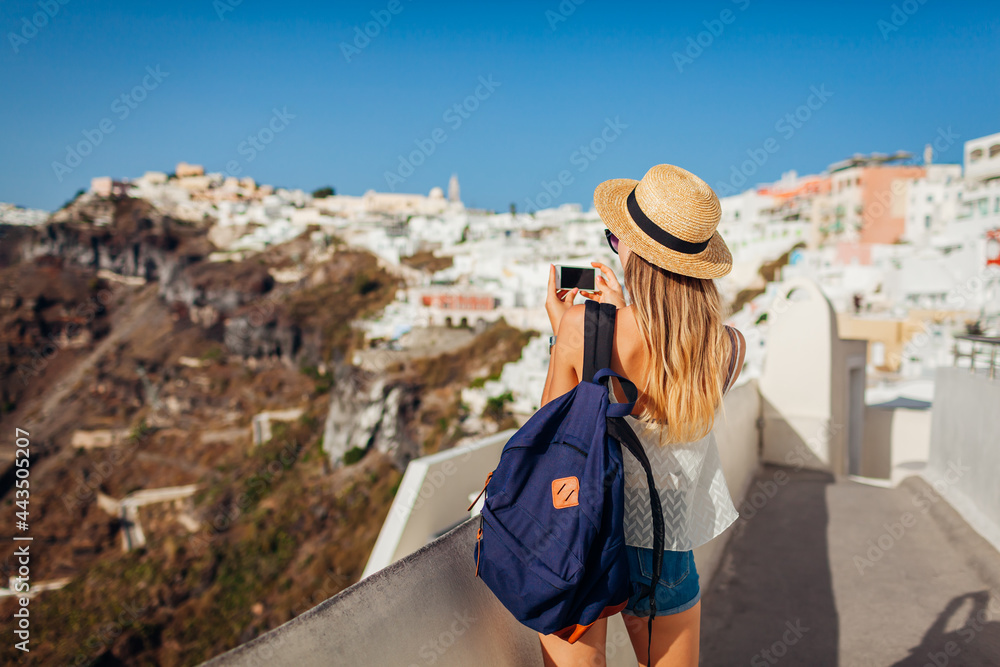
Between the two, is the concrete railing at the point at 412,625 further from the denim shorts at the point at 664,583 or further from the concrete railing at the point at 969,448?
the concrete railing at the point at 969,448

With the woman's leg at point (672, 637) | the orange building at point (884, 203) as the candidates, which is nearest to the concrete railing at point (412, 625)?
the woman's leg at point (672, 637)

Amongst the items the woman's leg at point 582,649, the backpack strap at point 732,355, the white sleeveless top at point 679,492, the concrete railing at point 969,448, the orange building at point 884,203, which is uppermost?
the orange building at point 884,203

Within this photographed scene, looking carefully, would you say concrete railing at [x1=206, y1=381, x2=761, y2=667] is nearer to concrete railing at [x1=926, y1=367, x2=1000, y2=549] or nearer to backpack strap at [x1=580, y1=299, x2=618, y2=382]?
backpack strap at [x1=580, y1=299, x2=618, y2=382]

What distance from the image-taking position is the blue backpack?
→ 3.11 feet

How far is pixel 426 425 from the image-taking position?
1223 inches

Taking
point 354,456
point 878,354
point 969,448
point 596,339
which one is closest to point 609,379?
point 596,339

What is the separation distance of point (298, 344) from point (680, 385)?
52.4m

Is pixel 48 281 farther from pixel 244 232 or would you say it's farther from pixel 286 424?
pixel 286 424

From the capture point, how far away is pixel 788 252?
38.7m

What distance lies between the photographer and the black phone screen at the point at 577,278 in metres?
1.35

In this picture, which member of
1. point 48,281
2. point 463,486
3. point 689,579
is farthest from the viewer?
point 48,281

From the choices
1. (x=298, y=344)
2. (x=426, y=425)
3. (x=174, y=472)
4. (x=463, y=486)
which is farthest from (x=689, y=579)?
(x=298, y=344)

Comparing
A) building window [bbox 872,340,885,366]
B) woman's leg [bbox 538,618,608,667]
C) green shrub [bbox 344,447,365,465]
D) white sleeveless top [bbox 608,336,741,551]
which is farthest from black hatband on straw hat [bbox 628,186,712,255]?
green shrub [bbox 344,447,365,465]

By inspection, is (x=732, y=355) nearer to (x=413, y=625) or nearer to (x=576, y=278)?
(x=576, y=278)
